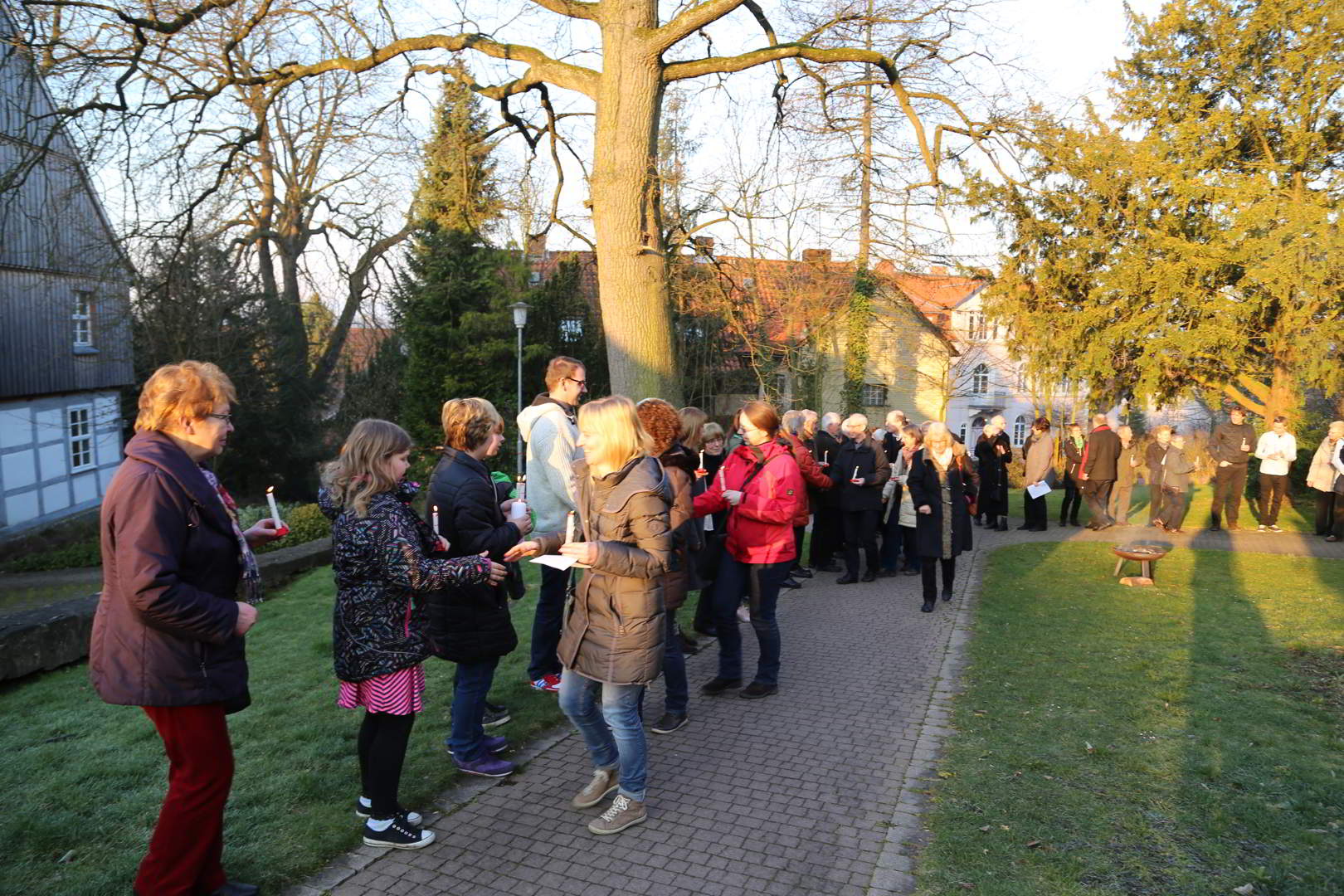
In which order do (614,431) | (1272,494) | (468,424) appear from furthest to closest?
(1272,494) → (468,424) → (614,431)

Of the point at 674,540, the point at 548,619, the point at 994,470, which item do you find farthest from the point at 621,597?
the point at 994,470

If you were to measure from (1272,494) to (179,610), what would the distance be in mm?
15185

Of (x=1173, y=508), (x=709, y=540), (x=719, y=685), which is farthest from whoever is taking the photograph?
(x=1173, y=508)

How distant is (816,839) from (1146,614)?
5.50m

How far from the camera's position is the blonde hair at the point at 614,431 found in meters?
3.84

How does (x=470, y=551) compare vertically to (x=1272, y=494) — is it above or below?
above

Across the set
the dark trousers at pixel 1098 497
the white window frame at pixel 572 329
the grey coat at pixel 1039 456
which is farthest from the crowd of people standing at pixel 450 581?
the white window frame at pixel 572 329

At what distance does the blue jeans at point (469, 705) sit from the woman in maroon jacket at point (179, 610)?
1.29 m

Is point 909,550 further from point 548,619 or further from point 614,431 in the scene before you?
point 614,431

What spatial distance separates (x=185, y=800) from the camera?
10.0 feet

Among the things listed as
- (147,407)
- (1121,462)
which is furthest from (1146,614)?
(147,407)

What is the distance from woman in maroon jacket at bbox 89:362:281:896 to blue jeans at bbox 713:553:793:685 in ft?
10.1

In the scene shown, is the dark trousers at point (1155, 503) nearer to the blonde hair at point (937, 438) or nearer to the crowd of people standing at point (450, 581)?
the blonde hair at point (937, 438)

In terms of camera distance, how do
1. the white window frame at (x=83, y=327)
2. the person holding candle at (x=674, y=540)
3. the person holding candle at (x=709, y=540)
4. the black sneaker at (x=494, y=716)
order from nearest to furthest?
the person holding candle at (x=674, y=540), the black sneaker at (x=494, y=716), the person holding candle at (x=709, y=540), the white window frame at (x=83, y=327)
